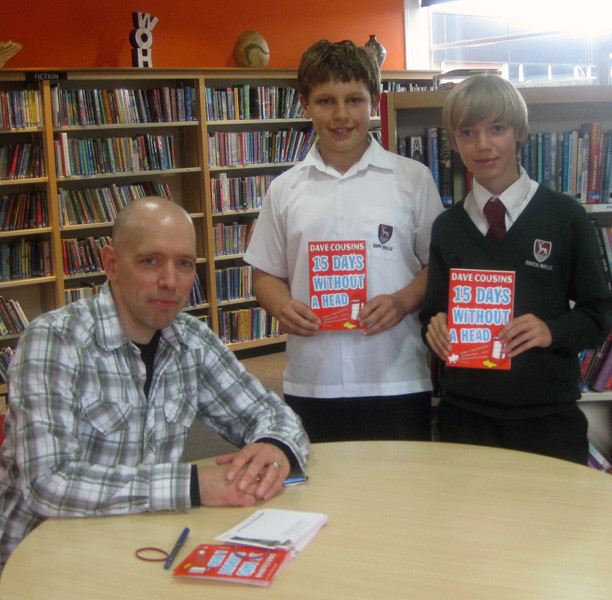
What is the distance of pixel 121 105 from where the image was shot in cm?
585

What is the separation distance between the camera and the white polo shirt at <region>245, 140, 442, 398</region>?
224cm

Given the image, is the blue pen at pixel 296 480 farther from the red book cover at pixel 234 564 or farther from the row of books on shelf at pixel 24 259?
the row of books on shelf at pixel 24 259

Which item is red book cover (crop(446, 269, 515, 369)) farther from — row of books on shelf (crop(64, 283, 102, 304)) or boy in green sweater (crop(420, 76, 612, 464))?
row of books on shelf (crop(64, 283, 102, 304))

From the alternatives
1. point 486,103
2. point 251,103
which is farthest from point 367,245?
point 251,103

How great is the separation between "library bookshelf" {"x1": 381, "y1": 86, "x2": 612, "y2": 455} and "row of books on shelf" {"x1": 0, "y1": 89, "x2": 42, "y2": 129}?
352cm

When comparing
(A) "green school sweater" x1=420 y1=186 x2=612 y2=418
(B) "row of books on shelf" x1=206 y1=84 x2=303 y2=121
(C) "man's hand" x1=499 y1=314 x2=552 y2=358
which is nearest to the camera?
(C) "man's hand" x1=499 y1=314 x2=552 y2=358

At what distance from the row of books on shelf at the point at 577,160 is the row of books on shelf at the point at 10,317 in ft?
13.5

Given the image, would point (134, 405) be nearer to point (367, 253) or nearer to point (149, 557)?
point (149, 557)

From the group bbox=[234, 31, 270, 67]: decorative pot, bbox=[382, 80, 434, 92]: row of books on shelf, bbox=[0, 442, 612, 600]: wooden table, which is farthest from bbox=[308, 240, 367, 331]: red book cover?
bbox=[382, 80, 434, 92]: row of books on shelf

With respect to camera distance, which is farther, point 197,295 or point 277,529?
point 197,295

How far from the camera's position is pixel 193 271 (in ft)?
6.00

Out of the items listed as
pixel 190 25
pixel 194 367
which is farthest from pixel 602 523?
pixel 190 25

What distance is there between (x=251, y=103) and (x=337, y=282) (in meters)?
4.71

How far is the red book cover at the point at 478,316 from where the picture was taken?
1.89m
